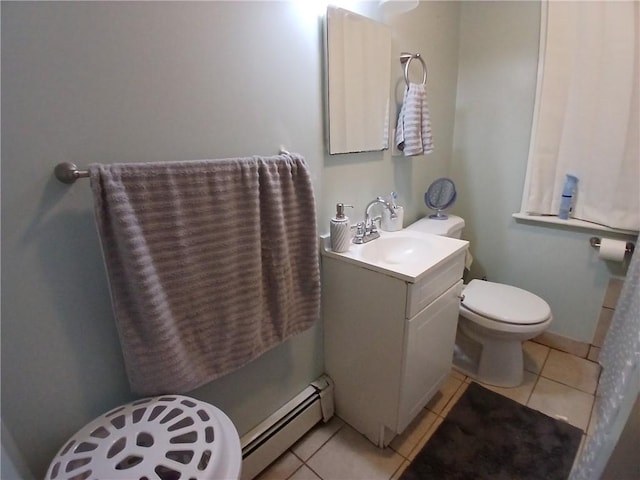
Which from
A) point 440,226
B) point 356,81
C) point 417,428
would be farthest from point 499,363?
point 356,81

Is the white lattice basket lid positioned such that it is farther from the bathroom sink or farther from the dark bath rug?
the dark bath rug

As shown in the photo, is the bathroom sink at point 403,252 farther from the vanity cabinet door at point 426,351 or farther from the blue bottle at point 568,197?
the blue bottle at point 568,197

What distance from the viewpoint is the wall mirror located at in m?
1.17

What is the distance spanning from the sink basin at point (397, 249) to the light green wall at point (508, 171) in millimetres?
844

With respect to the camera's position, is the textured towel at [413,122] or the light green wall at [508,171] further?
the light green wall at [508,171]

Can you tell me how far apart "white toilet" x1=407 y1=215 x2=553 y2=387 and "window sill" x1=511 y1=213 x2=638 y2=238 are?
391 millimetres

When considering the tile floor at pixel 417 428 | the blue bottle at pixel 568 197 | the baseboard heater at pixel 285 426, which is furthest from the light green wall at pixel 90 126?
the blue bottle at pixel 568 197

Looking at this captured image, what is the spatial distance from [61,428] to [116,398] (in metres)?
0.12

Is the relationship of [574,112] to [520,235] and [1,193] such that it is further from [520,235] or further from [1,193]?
[1,193]

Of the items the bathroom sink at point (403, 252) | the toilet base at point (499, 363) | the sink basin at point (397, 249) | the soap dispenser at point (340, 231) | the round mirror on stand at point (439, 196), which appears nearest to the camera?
the bathroom sink at point (403, 252)

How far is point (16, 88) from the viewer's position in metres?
0.63

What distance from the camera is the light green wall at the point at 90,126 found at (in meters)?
0.66

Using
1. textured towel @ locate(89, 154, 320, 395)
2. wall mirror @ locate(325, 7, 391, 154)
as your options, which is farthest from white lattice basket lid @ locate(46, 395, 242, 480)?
wall mirror @ locate(325, 7, 391, 154)

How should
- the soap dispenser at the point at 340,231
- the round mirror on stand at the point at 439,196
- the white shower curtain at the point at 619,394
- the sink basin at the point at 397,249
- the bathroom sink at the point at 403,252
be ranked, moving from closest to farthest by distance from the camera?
1. the white shower curtain at the point at 619,394
2. the bathroom sink at the point at 403,252
3. the soap dispenser at the point at 340,231
4. the sink basin at the point at 397,249
5. the round mirror on stand at the point at 439,196
